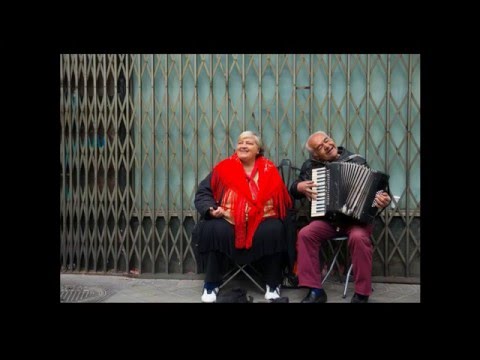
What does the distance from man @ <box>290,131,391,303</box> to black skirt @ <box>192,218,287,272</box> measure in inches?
8.7

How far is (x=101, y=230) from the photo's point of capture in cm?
538

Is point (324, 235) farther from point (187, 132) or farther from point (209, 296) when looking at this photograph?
point (187, 132)

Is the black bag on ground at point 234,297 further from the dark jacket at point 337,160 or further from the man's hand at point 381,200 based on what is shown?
the man's hand at point 381,200

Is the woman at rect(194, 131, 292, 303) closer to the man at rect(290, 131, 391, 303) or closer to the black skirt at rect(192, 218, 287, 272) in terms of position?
the black skirt at rect(192, 218, 287, 272)

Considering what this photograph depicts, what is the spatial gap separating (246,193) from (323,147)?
90 centimetres

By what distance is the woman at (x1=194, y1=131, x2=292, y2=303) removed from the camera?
14.3 feet

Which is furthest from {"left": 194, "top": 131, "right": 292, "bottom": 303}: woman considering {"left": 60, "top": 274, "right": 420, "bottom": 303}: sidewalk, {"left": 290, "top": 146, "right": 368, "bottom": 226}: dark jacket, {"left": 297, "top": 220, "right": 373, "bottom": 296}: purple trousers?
{"left": 60, "top": 274, "right": 420, "bottom": 303}: sidewalk

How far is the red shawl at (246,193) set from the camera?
4.34 m

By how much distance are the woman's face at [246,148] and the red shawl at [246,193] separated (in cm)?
7

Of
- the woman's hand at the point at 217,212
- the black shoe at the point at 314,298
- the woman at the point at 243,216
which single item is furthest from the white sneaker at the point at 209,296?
the black shoe at the point at 314,298

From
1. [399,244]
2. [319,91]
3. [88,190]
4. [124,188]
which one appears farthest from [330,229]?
[88,190]

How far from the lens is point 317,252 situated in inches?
171

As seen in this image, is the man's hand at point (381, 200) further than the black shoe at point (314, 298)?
No

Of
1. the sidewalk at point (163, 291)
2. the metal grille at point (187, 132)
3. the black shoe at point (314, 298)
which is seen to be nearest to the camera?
the black shoe at point (314, 298)
